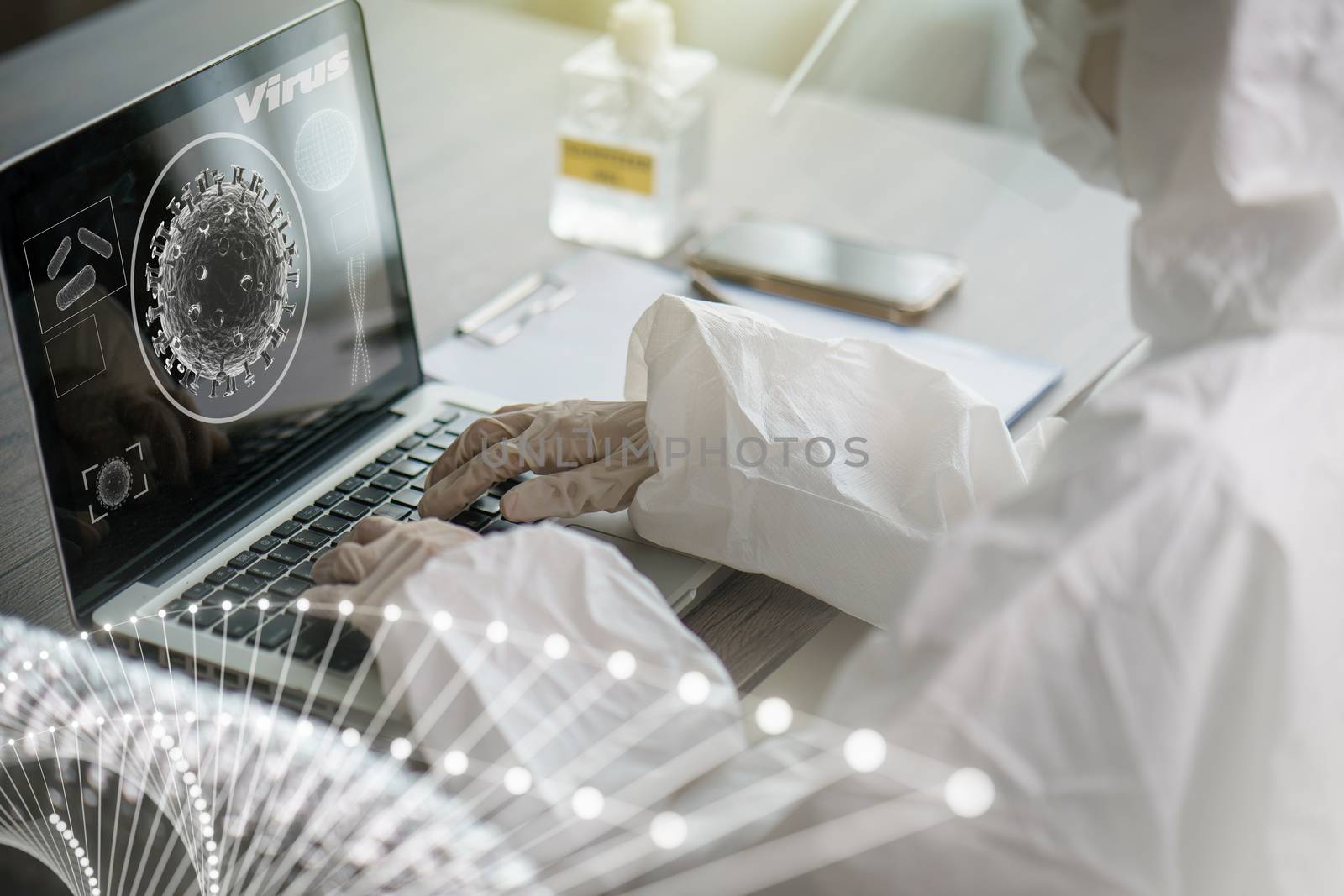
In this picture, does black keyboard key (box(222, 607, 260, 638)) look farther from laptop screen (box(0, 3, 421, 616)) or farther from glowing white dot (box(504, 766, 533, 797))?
glowing white dot (box(504, 766, 533, 797))

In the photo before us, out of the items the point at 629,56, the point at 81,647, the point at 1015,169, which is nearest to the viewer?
the point at 81,647

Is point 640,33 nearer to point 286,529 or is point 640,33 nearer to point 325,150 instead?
point 325,150

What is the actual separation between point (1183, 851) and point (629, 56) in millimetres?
900

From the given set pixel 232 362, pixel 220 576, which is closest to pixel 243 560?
pixel 220 576

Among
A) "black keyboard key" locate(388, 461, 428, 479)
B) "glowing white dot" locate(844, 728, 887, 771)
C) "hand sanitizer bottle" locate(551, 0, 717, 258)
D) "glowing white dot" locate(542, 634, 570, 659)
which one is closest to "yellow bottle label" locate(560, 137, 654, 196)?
"hand sanitizer bottle" locate(551, 0, 717, 258)

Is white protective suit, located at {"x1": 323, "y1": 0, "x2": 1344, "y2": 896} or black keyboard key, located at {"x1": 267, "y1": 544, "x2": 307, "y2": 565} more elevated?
white protective suit, located at {"x1": 323, "y1": 0, "x2": 1344, "y2": 896}

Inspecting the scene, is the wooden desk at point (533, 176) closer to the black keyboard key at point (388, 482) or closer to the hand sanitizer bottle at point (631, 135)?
the hand sanitizer bottle at point (631, 135)

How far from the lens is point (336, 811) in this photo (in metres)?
0.62

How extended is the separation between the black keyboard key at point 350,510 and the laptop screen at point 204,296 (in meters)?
0.05

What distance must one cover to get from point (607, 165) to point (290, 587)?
62 cm

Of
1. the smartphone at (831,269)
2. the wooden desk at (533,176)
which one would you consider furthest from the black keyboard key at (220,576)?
the smartphone at (831,269)

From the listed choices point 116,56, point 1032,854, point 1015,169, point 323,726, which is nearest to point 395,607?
point 323,726

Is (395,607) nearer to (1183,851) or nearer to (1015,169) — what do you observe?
(1183,851)

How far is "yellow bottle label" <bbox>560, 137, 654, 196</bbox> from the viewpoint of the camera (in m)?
1.23
